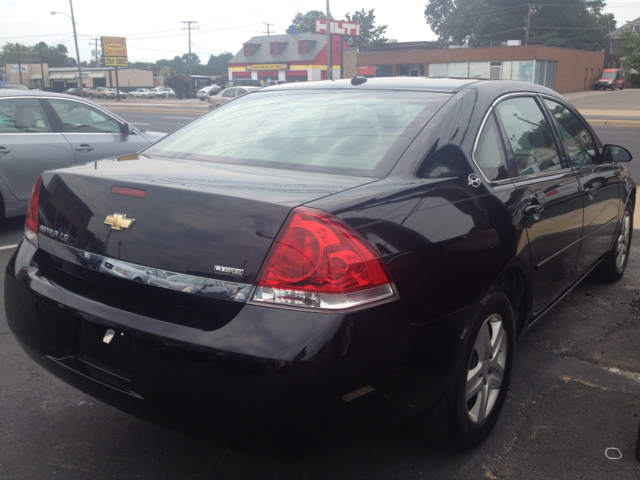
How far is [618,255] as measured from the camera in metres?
4.95

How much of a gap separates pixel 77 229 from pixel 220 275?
73 cm

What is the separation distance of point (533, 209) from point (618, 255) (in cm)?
243

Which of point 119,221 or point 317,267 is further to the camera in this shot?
point 119,221

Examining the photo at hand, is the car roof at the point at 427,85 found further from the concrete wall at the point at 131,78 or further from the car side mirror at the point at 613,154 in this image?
the concrete wall at the point at 131,78

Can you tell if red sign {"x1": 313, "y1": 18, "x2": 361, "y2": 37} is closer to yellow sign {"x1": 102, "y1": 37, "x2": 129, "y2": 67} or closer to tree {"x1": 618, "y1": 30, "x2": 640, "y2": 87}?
yellow sign {"x1": 102, "y1": 37, "x2": 129, "y2": 67}

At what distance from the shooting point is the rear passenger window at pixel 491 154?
2.77 meters

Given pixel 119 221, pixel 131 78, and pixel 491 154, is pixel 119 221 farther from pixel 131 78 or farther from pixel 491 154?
pixel 131 78

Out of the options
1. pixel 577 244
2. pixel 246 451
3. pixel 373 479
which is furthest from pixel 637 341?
pixel 246 451

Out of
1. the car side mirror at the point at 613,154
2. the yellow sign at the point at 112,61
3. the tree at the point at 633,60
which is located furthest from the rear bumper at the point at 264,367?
the yellow sign at the point at 112,61

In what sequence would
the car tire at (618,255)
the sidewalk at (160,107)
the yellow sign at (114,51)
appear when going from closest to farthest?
1. the car tire at (618,255)
2. the sidewalk at (160,107)
3. the yellow sign at (114,51)

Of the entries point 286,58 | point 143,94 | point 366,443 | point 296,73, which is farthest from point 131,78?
point 366,443

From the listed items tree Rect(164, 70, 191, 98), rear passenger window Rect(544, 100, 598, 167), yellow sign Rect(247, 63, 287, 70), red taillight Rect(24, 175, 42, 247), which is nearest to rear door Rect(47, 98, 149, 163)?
red taillight Rect(24, 175, 42, 247)

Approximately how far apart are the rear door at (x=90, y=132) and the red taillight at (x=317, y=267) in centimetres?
553

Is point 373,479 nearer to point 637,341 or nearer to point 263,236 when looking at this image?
point 263,236
